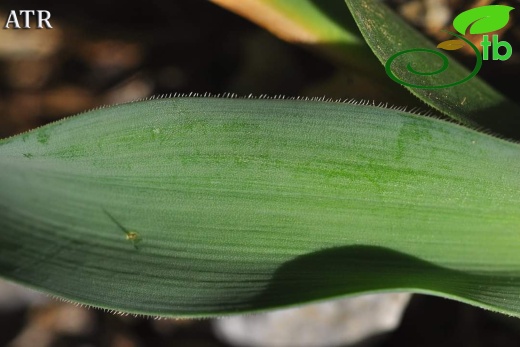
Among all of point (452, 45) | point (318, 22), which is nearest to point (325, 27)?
point (318, 22)

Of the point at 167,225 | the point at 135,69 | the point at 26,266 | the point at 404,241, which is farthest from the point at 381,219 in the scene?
the point at 135,69

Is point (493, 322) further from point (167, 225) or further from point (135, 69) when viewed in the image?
point (135, 69)

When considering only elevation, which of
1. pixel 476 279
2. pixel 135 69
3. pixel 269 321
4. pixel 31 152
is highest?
pixel 31 152

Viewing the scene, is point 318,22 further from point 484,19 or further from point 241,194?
point 241,194

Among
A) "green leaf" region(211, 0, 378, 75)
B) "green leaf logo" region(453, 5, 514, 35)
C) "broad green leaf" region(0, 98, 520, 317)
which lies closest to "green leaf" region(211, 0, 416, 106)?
"green leaf" region(211, 0, 378, 75)

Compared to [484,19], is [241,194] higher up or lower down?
lower down

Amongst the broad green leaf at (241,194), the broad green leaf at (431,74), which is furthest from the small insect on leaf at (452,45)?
the broad green leaf at (241,194)
